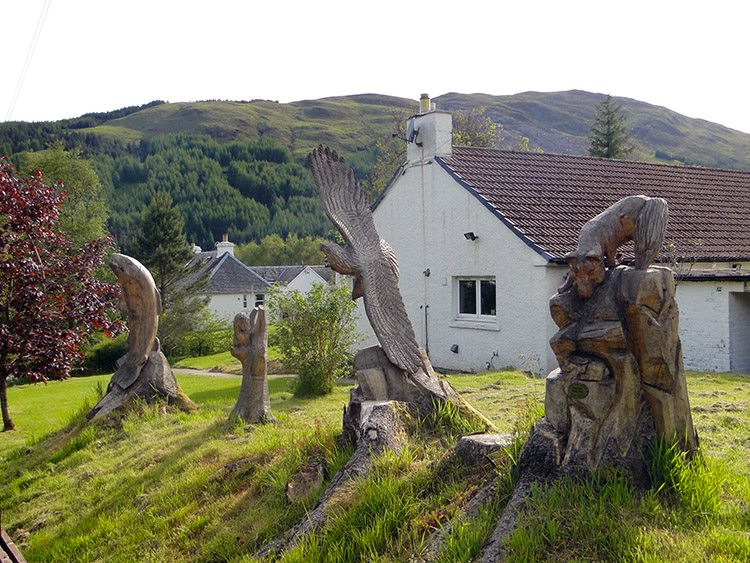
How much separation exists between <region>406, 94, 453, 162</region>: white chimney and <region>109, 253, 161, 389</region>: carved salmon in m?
9.76

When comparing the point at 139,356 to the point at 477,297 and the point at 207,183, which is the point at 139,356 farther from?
the point at 207,183

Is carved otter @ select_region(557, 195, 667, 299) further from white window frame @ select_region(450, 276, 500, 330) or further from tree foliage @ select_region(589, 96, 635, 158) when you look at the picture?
tree foliage @ select_region(589, 96, 635, 158)

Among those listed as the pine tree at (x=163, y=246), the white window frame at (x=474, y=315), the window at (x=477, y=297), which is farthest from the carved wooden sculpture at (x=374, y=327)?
the pine tree at (x=163, y=246)

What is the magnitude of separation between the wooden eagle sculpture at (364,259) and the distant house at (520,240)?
27.6 ft

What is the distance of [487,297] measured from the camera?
16.8 metres

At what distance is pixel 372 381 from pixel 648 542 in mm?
3300

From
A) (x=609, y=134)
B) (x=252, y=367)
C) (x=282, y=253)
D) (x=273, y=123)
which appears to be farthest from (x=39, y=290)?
(x=273, y=123)

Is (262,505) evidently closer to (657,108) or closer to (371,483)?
(371,483)

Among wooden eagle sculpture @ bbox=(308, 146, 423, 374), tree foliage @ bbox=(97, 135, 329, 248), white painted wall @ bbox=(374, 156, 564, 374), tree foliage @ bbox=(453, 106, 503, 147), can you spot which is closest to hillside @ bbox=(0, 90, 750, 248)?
tree foliage @ bbox=(97, 135, 329, 248)

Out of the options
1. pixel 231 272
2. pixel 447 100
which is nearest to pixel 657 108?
pixel 447 100

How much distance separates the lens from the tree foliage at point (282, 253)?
82312 millimetres

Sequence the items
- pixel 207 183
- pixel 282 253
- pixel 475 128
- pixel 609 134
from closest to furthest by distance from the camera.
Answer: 1. pixel 475 128
2. pixel 609 134
3. pixel 282 253
4. pixel 207 183

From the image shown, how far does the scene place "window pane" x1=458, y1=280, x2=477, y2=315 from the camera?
56.6ft

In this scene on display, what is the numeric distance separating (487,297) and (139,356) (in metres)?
9.13
